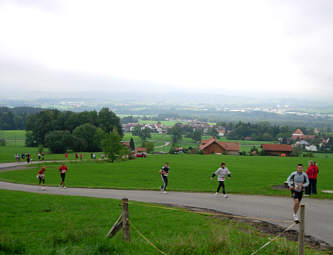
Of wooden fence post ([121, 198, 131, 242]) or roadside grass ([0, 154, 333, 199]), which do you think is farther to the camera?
roadside grass ([0, 154, 333, 199])

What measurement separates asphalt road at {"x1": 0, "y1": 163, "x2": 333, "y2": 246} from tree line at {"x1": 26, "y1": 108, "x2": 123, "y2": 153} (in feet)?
203

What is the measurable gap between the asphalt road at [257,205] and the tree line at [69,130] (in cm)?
6192

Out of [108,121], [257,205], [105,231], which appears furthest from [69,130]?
[105,231]

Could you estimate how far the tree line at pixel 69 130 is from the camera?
7831cm

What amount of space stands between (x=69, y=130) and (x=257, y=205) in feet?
277

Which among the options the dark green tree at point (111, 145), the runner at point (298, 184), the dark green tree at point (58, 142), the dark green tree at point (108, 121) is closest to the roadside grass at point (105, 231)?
the runner at point (298, 184)

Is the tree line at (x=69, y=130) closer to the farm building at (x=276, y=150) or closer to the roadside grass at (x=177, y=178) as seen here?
the farm building at (x=276, y=150)

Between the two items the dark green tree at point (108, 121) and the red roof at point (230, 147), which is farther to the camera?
the dark green tree at point (108, 121)

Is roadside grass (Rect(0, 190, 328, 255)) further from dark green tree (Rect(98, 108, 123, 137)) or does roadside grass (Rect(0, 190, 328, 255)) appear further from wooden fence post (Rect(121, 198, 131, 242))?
dark green tree (Rect(98, 108, 123, 137))

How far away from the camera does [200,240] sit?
8898 millimetres

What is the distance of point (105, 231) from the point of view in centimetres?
984

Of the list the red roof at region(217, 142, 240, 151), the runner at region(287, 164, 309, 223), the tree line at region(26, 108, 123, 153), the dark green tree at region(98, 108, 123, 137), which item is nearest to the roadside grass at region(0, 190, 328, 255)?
the runner at region(287, 164, 309, 223)

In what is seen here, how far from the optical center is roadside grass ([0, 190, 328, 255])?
26.2 feet

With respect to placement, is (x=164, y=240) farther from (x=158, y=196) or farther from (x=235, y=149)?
(x=235, y=149)
